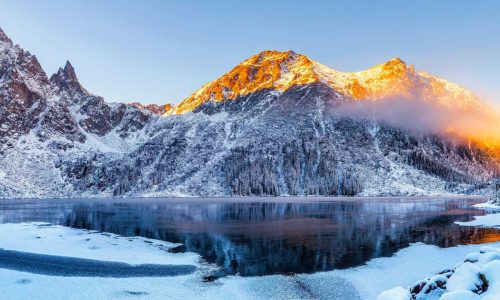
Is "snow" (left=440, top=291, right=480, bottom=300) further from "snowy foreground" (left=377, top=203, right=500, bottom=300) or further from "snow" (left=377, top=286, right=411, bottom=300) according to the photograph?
"snow" (left=377, top=286, right=411, bottom=300)

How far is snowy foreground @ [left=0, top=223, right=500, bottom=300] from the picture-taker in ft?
86.7

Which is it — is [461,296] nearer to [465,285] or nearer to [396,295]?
[465,285]

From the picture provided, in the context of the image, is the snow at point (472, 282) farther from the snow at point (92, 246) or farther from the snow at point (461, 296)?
the snow at point (92, 246)

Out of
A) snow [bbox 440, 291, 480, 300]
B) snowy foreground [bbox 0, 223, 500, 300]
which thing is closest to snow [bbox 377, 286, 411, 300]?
snow [bbox 440, 291, 480, 300]

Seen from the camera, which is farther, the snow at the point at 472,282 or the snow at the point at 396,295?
the snow at the point at 396,295

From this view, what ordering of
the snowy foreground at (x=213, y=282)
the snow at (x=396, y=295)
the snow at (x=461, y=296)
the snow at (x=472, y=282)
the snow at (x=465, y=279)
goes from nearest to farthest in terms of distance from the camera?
the snow at (x=461, y=296) < the snow at (x=472, y=282) < the snow at (x=465, y=279) < the snow at (x=396, y=295) < the snowy foreground at (x=213, y=282)

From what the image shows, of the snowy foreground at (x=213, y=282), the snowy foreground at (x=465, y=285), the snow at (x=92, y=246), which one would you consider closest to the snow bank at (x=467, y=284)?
the snowy foreground at (x=465, y=285)

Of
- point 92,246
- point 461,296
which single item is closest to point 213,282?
point 461,296

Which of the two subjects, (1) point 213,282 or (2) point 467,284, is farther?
(1) point 213,282

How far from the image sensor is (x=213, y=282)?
96.9ft

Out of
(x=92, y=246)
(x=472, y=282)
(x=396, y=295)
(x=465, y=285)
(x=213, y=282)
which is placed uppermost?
(x=472, y=282)

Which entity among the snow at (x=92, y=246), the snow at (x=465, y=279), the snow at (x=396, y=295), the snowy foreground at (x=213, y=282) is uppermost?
the snow at (x=465, y=279)

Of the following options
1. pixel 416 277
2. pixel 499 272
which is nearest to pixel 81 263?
pixel 416 277

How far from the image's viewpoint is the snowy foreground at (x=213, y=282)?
26.4m
